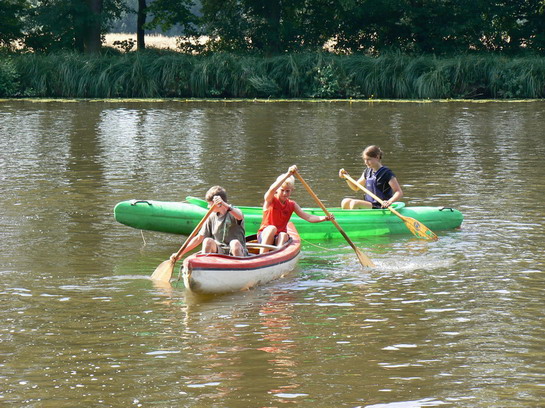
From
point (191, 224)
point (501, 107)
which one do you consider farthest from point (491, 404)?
point (501, 107)

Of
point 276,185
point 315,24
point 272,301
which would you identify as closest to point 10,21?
point 315,24

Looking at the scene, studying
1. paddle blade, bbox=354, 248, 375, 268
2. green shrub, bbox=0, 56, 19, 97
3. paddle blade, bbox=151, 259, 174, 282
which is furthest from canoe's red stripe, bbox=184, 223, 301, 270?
green shrub, bbox=0, 56, 19, 97

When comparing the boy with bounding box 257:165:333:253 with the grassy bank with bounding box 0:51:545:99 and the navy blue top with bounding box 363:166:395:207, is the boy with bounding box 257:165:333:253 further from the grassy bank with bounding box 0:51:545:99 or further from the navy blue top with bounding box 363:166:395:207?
the grassy bank with bounding box 0:51:545:99

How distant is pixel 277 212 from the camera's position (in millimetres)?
9883

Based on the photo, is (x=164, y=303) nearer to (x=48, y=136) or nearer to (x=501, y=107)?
(x=48, y=136)

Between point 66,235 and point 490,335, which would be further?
point 66,235

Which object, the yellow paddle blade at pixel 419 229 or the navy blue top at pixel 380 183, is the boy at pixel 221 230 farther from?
the navy blue top at pixel 380 183

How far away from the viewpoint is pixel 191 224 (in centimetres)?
1068

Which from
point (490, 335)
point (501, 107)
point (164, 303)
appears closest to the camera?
point (490, 335)

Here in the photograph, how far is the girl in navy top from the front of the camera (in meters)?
11.5

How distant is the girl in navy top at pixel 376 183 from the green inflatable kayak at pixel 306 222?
22cm

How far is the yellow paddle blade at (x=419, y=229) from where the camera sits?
1109 cm

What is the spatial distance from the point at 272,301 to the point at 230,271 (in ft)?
1.44

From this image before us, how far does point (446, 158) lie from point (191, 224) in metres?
7.80
